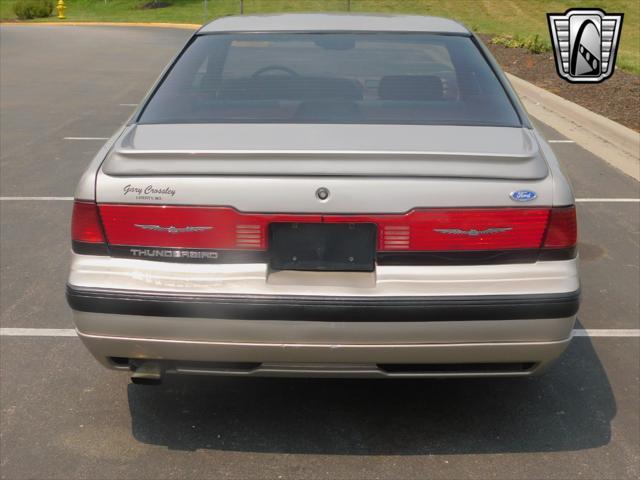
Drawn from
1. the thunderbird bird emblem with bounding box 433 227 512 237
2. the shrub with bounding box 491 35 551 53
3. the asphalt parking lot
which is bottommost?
the shrub with bounding box 491 35 551 53

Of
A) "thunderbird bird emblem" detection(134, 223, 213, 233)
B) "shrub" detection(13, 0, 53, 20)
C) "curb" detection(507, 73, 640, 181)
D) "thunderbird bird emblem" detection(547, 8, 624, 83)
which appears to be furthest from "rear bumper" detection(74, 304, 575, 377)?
"shrub" detection(13, 0, 53, 20)

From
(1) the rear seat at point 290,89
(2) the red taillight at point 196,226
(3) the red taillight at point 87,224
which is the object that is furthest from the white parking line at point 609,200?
(3) the red taillight at point 87,224

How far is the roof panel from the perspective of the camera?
4754mm

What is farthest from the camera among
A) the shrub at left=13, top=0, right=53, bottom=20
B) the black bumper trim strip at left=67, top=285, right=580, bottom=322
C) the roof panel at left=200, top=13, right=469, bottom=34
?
the shrub at left=13, top=0, right=53, bottom=20

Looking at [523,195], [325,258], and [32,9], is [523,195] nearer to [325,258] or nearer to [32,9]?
[325,258]

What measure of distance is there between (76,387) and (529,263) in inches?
88.7

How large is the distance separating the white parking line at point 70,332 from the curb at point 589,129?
14.9 feet

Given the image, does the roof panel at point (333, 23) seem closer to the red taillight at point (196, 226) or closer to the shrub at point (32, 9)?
the red taillight at point (196, 226)

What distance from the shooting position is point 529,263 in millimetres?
3432

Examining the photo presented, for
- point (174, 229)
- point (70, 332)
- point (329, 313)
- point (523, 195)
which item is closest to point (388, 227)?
point (329, 313)

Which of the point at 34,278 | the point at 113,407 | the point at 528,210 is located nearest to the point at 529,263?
the point at 528,210

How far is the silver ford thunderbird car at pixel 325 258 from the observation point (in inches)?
131

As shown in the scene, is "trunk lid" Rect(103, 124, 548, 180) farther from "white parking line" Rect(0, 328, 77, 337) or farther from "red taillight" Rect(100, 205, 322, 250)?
"white parking line" Rect(0, 328, 77, 337)

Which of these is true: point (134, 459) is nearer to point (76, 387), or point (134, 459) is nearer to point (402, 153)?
point (76, 387)
